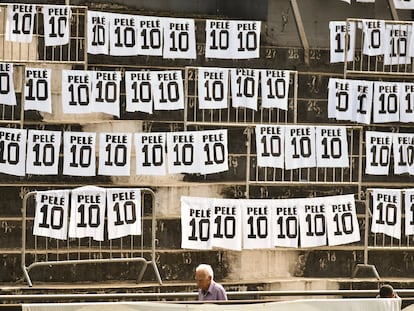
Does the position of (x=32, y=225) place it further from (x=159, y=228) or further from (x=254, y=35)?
(x=254, y=35)

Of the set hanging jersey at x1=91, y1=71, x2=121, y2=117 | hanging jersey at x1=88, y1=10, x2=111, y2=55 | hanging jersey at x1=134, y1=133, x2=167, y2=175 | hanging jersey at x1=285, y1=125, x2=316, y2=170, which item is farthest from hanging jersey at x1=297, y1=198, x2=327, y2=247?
hanging jersey at x1=88, y1=10, x2=111, y2=55

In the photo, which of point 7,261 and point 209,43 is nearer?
point 7,261

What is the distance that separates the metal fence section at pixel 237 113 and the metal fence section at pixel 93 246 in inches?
51.5

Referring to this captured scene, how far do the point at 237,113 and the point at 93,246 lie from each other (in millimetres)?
2440

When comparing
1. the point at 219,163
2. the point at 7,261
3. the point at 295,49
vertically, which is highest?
the point at 295,49

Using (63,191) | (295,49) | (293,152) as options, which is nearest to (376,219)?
(293,152)

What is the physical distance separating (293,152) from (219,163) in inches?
35.5

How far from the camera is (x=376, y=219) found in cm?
1644


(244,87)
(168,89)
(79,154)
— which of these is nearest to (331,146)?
(244,87)

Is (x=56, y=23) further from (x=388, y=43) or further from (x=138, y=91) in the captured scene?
(x=388, y=43)

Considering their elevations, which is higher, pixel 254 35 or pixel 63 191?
pixel 254 35

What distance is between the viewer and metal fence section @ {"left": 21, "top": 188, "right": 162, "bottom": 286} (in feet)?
51.6

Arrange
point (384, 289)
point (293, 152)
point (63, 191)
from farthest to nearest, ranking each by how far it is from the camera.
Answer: point (293, 152), point (63, 191), point (384, 289)

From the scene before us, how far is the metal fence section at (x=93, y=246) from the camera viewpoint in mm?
15742
